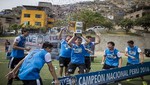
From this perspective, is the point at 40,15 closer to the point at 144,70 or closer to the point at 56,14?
the point at 56,14

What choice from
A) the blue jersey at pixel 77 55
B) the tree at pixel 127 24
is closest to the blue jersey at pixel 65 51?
the blue jersey at pixel 77 55

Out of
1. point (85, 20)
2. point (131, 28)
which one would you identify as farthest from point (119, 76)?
point (131, 28)

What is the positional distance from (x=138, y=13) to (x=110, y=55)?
6208 centimetres

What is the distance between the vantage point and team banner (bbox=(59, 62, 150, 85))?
666 centimetres

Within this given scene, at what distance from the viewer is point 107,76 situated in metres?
8.04

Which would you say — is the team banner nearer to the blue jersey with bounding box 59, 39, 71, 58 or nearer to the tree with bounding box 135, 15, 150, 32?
the blue jersey with bounding box 59, 39, 71, 58

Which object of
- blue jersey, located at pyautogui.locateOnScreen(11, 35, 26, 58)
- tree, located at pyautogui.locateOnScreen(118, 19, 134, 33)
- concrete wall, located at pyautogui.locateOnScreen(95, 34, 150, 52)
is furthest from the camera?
tree, located at pyautogui.locateOnScreen(118, 19, 134, 33)

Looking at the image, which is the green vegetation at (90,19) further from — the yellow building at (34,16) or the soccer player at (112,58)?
the soccer player at (112,58)

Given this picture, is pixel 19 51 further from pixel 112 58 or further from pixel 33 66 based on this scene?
pixel 33 66

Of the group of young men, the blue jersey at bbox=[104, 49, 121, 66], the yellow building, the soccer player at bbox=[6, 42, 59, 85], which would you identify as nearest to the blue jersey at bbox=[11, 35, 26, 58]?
the group of young men

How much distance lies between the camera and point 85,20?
55812 millimetres

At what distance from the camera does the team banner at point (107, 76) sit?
6665mm

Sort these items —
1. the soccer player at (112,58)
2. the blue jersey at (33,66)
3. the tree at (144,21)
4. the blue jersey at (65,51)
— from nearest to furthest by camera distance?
the blue jersey at (33,66)
the soccer player at (112,58)
the blue jersey at (65,51)
the tree at (144,21)

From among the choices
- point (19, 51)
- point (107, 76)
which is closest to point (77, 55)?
point (107, 76)
